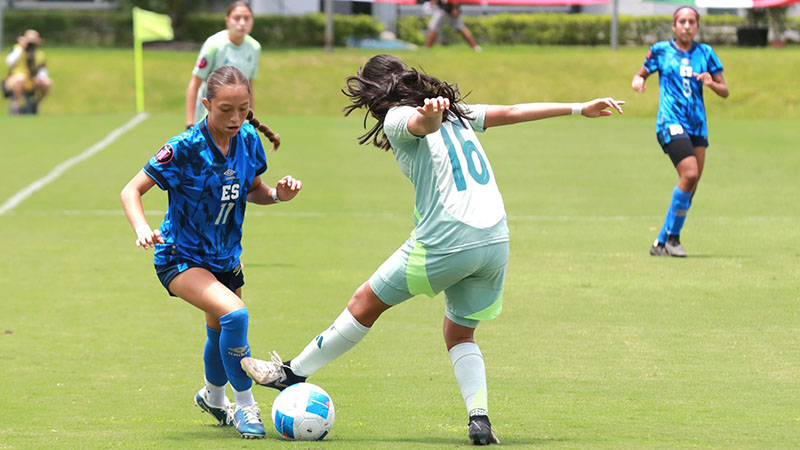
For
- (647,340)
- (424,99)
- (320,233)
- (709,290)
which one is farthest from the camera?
(320,233)

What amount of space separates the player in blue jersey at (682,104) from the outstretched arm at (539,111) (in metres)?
5.44

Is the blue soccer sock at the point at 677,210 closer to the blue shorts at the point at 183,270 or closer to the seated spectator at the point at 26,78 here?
the blue shorts at the point at 183,270

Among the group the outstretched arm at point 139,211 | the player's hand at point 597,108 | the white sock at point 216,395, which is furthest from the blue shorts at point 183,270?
the player's hand at point 597,108

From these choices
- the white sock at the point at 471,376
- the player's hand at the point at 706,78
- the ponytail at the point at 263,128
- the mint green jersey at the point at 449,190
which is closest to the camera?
the mint green jersey at the point at 449,190

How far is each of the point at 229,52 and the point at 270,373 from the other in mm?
5942

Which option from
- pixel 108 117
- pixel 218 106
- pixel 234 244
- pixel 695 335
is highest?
pixel 218 106

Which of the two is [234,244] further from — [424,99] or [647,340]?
[647,340]

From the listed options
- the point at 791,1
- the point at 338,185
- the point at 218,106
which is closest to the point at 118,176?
the point at 338,185

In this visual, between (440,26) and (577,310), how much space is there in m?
25.8

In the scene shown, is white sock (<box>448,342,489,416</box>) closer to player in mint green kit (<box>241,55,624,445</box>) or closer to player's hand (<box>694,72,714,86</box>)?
player in mint green kit (<box>241,55,624,445</box>)

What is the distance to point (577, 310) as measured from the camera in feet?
28.1

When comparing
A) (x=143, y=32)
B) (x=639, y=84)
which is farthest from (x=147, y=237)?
(x=143, y=32)

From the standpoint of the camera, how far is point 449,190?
519 cm

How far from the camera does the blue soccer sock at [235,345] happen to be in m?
5.34
